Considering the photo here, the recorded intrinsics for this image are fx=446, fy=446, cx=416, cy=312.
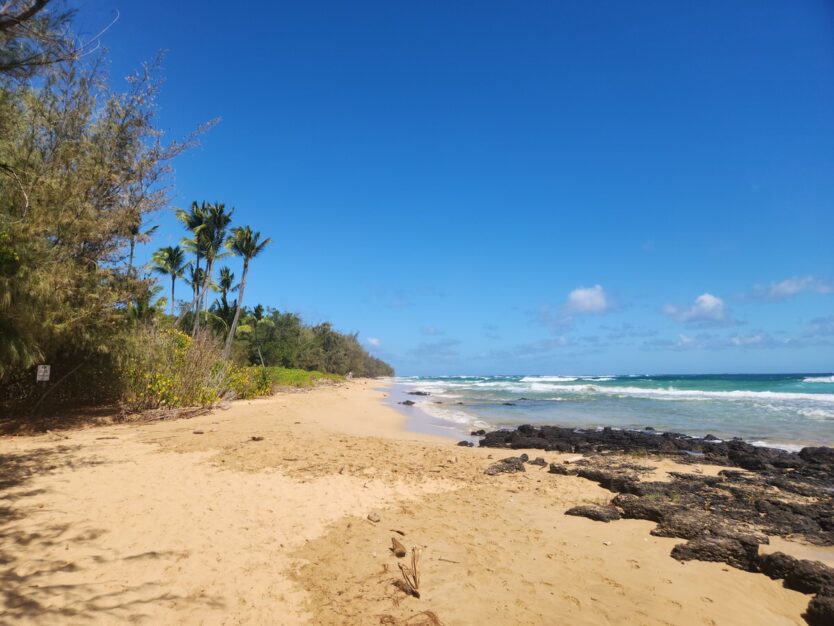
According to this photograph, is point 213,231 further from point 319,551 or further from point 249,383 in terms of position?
point 319,551

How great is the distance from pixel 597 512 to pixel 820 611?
95.7 inches

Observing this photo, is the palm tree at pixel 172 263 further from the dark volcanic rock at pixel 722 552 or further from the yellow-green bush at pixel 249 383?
the dark volcanic rock at pixel 722 552

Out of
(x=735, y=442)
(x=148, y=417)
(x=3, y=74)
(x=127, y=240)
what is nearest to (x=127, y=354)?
(x=148, y=417)

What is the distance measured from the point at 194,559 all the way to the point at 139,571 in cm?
45

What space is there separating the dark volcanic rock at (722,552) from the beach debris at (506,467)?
3753 millimetres

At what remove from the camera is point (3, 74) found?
15.3 ft

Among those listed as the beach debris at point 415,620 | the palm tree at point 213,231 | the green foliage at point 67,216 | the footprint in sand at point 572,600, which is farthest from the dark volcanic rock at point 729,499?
the palm tree at point 213,231

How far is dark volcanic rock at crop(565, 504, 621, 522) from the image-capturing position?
6.00m

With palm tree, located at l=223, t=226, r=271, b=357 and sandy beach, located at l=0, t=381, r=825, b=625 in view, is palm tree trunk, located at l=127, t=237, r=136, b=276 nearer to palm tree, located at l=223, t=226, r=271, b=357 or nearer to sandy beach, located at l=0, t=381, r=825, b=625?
sandy beach, located at l=0, t=381, r=825, b=625

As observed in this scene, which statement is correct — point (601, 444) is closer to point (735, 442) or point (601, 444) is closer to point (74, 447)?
point (735, 442)

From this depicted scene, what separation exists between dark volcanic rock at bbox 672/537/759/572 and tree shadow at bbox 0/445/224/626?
4.80m

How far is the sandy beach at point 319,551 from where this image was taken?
350cm

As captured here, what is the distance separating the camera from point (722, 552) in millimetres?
4930

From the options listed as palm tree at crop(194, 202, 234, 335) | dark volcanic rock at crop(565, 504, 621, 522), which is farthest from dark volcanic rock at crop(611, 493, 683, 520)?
palm tree at crop(194, 202, 234, 335)
